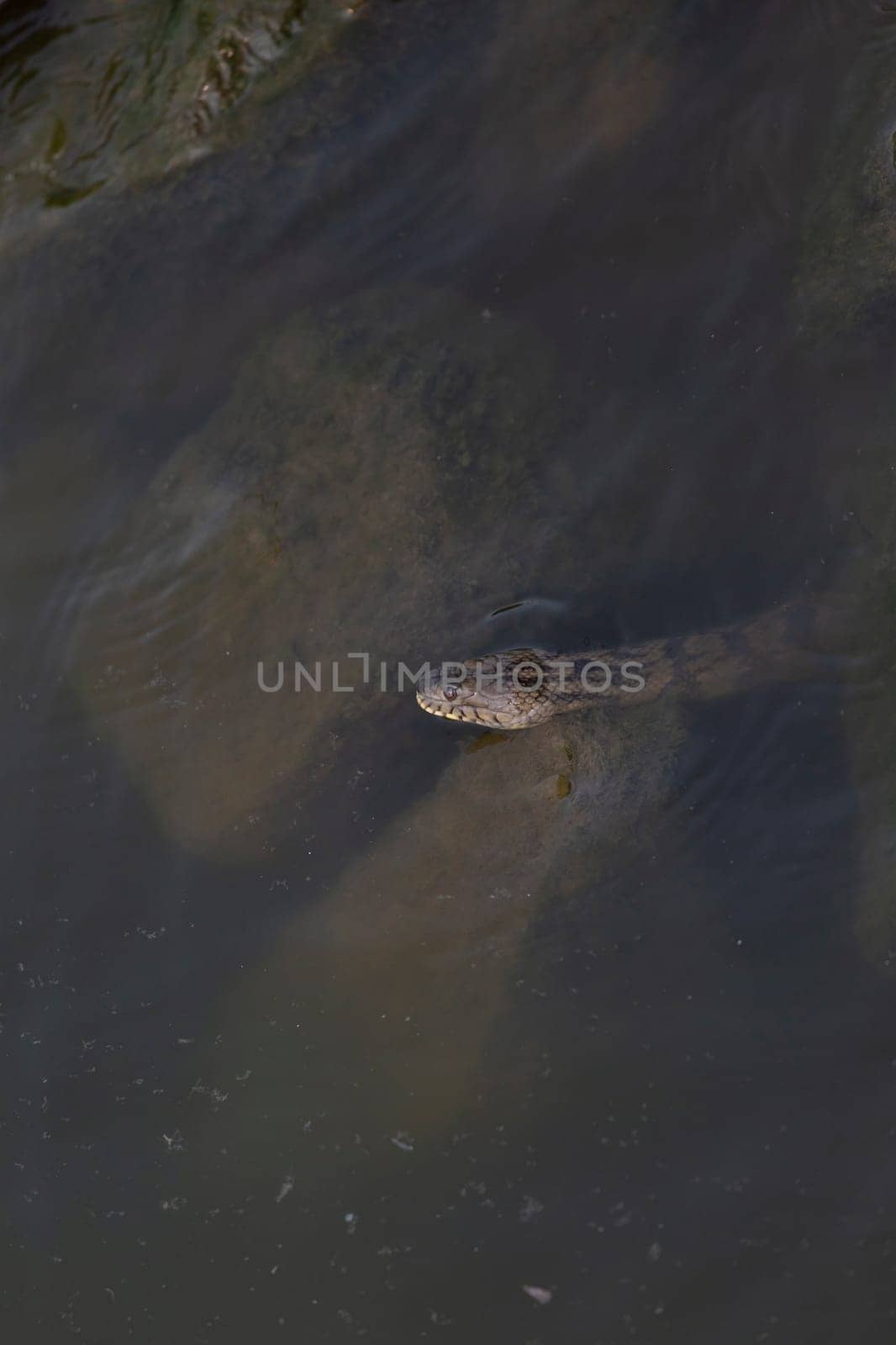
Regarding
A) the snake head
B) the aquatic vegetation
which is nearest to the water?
the aquatic vegetation

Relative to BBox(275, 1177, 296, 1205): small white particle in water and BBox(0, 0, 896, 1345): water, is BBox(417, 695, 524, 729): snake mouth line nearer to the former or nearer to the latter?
BBox(0, 0, 896, 1345): water

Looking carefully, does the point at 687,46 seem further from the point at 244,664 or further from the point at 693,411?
the point at 244,664

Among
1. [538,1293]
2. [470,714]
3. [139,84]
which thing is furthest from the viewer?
[139,84]

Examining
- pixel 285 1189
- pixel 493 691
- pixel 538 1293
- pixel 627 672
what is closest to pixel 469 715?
pixel 493 691

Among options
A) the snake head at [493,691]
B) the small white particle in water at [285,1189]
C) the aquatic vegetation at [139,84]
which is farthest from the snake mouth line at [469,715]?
the aquatic vegetation at [139,84]

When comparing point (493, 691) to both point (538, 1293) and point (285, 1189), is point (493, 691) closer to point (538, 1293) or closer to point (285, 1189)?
point (285, 1189)

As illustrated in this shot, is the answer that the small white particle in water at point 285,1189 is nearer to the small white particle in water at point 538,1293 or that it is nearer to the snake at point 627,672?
the small white particle in water at point 538,1293
